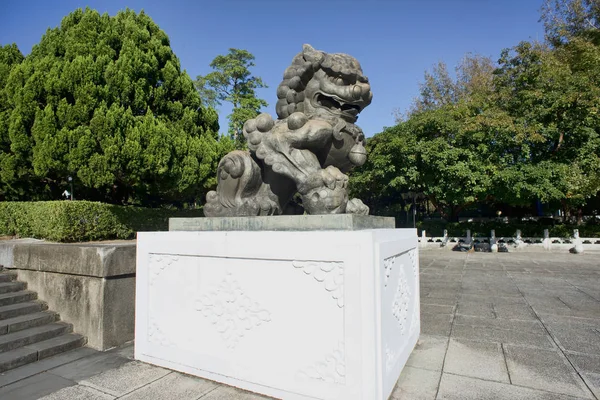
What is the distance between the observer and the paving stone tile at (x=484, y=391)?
6.97 ft

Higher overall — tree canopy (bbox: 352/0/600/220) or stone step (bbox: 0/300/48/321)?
tree canopy (bbox: 352/0/600/220)

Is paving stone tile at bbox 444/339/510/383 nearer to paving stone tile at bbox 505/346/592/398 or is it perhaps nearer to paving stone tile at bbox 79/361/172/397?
paving stone tile at bbox 505/346/592/398

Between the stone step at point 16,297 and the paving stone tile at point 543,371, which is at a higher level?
the stone step at point 16,297

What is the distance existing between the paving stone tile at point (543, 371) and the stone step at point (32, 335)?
12.7ft

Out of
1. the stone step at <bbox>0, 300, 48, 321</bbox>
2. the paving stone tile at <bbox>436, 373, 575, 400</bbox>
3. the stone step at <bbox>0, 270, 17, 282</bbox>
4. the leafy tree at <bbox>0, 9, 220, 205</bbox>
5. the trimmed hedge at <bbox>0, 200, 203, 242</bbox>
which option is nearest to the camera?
the paving stone tile at <bbox>436, 373, 575, 400</bbox>

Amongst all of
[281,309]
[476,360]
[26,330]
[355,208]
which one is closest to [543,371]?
[476,360]

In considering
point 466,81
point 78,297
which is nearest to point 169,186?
point 78,297

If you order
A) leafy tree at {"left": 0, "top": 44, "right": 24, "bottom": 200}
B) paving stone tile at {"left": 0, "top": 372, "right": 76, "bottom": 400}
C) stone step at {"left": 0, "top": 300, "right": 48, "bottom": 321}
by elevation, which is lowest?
paving stone tile at {"left": 0, "top": 372, "right": 76, "bottom": 400}

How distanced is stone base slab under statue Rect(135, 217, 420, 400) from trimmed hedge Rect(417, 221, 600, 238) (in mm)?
14065

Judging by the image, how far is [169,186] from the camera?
11.0 metres

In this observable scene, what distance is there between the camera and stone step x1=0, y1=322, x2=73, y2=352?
2881 millimetres

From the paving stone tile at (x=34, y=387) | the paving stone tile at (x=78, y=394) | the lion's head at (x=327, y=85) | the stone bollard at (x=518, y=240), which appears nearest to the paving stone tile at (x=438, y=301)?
the lion's head at (x=327, y=85)

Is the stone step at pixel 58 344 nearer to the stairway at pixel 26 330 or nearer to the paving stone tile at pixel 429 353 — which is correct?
the stairway at pixel 26 330

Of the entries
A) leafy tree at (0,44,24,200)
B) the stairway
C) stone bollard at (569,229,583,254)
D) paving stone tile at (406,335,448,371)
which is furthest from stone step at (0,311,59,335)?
stone bollard at (569,229,583,254)
